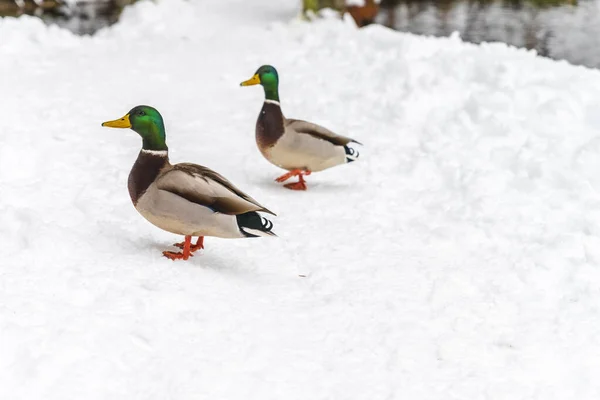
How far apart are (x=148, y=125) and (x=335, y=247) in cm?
166

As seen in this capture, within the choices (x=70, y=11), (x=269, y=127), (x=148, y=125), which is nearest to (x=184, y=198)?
(x=148, y=125)

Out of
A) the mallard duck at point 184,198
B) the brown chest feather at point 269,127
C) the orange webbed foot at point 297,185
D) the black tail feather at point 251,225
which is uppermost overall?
the mallard duck at point 184,198

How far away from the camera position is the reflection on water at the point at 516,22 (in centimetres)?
1611

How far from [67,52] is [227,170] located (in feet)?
18.6

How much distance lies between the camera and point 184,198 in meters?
4.53

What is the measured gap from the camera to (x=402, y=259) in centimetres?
531

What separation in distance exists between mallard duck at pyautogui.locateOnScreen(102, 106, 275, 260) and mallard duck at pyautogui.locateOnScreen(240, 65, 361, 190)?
5.74 feet

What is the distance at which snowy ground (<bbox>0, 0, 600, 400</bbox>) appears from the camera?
3.75 m

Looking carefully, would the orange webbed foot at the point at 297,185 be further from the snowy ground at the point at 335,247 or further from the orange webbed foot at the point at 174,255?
the orange webbed foot at the point at 174,255

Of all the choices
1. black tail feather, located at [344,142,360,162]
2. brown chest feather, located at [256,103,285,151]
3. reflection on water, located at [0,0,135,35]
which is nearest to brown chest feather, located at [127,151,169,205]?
brown chest feather, located at [256,103,285,151]

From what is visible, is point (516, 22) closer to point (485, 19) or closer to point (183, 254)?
point (485, 19)

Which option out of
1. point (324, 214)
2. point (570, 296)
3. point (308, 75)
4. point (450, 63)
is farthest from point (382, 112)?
point (570, 296)

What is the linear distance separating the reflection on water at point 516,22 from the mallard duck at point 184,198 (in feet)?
38.4

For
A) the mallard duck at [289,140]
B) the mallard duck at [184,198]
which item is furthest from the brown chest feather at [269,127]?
the mallard duck at [184,198]
